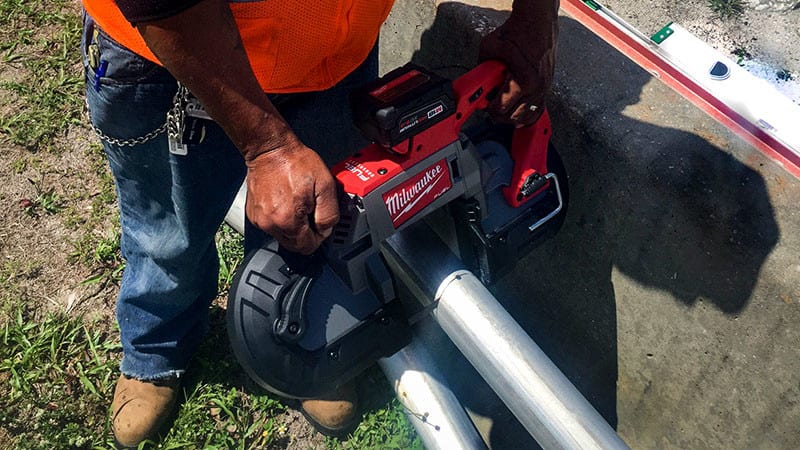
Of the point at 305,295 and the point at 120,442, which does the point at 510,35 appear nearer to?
the point at 305,295

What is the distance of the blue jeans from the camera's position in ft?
5.35

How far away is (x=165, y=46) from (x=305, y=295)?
0.62 m

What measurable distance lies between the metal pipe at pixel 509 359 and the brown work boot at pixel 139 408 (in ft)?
4.06

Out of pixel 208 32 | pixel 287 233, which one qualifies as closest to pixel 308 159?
pixel 287 233

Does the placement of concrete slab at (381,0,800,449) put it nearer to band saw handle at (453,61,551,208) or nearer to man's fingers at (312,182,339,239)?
band saw handle at (453,61,551,208)

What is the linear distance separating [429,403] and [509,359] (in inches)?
25.3

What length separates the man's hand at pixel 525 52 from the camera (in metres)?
1.67

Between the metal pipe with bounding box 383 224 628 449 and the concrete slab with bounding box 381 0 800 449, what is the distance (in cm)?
53

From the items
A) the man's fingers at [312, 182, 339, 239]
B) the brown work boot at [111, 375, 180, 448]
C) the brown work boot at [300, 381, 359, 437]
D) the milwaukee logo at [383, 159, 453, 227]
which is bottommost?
the brown work boot at [300, 381, 359, 437]

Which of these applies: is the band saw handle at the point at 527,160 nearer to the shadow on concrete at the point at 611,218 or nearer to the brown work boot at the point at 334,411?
the shadow on concrete at the point at 611,218

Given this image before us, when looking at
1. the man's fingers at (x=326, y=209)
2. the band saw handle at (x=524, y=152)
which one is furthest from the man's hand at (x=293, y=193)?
the band saw handle at (x=524, y=152)

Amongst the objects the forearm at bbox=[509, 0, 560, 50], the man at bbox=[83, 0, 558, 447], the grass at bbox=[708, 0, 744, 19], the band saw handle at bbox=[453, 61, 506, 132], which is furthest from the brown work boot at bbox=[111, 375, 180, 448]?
the grass at bbox=[708, 0, 744, 19]

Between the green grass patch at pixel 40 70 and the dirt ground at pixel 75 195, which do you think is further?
the green grass patch at pixel 40 70

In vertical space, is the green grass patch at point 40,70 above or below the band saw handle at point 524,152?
below
